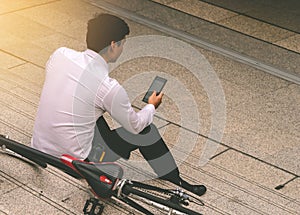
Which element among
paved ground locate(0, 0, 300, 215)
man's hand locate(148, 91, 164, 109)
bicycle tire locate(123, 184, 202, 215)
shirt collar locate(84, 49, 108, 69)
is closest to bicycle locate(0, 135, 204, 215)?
bicycle tire locate(123, 184, 202, 215)

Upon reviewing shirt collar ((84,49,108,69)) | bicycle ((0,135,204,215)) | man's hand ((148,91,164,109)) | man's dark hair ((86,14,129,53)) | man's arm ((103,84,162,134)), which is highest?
man's dark hair ((86,14,129,53))

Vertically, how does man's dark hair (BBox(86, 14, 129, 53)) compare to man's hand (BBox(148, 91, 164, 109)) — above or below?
above

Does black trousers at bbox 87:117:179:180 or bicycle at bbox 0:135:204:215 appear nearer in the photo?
bicycle at bbox 0:135:204:215

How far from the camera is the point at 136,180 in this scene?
497 centimetres

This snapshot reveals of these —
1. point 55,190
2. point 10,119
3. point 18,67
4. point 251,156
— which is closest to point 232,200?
point 251,156

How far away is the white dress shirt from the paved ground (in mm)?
401

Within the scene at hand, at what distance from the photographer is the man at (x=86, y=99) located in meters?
4.31

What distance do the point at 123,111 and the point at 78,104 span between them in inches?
11.0

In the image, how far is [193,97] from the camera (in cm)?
629

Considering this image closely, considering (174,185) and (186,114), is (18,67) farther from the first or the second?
(174,185)

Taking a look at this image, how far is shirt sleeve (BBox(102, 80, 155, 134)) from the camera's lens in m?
4.28

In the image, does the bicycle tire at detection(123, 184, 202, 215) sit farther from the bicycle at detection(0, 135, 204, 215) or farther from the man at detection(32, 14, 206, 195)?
the man at detection(32, 14, 206, 195)

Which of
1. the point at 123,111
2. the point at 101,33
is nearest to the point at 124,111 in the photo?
the point at 123,111

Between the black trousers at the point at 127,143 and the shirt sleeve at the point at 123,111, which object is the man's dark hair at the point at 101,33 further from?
the black trousers at the point at 127,143
